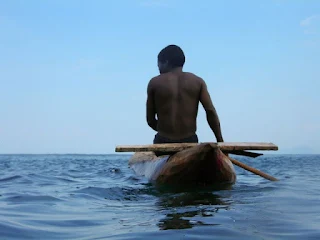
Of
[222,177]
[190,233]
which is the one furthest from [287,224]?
[222,177]

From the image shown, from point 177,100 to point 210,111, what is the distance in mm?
675

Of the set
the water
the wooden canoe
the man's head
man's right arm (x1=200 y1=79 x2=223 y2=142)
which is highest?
the man's head

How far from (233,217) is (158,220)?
591mm

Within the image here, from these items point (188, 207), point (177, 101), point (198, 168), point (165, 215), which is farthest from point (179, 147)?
point (165, 215)

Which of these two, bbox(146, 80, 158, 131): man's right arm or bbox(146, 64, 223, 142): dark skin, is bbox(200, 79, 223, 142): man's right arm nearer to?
bbox(146, 64, 223, 142): dark skin

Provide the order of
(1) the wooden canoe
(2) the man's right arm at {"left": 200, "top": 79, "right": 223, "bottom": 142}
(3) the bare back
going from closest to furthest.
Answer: (1) the wooden canoe → (3) the bare back → (2) the man's right arm at {"left": 200, "top": 79, "right": 223, "bottom": 142}

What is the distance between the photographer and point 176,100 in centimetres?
612

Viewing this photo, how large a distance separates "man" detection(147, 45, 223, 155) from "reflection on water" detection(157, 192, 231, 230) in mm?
1609

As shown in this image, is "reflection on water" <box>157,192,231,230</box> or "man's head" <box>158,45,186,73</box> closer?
"reflection on water" <box>157,192,231,230</box>

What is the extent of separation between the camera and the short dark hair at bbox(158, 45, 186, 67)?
6.49 metres

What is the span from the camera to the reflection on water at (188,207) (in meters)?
2.91

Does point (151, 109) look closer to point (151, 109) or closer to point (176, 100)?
point (151, 109)

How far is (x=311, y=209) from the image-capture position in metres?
3.79

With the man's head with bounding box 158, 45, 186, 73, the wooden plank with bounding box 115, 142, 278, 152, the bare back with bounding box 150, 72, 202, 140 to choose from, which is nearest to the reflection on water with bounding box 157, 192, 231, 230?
the wooden plank with bounding box 115, 142, 278, 152
